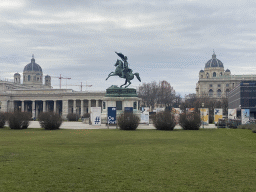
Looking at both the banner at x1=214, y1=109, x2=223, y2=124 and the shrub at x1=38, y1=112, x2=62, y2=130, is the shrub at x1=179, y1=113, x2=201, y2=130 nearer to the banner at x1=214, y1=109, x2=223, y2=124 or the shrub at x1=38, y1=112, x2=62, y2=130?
the banner at x1=214, y1=109, x2=223, y2=124

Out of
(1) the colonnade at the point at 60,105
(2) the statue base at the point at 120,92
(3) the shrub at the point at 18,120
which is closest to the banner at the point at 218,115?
(2) the statue base at the point at 120,92

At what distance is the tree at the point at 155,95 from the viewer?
400 ft

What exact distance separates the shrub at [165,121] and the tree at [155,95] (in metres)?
84.1

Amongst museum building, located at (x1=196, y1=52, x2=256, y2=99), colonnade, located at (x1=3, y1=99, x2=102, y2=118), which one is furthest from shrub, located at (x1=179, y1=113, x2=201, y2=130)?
museum building, located at (x1=196, y1=52, x2=256, y2=99)

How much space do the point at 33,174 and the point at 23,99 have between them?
133415 millimetres

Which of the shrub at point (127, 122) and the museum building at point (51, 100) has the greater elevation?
the museum building at point (51, 100)

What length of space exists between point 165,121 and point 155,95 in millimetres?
87664

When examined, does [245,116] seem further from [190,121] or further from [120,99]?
[120,99]

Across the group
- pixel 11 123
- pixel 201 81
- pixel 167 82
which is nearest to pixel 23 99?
pixel 167 82

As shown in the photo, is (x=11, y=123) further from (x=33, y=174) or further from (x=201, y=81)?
(x=201, y=81)

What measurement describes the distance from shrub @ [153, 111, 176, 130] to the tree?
3312 inches

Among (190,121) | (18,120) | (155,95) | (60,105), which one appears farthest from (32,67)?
(190,121)

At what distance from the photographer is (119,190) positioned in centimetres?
951

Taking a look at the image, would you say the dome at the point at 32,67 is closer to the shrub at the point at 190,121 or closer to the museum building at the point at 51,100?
the museum building at the point at 51,100
